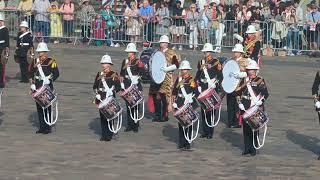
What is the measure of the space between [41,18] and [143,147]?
1645cm

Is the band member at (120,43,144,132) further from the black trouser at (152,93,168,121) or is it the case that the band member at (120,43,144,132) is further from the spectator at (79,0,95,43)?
the spectator at (79,0,95,43)

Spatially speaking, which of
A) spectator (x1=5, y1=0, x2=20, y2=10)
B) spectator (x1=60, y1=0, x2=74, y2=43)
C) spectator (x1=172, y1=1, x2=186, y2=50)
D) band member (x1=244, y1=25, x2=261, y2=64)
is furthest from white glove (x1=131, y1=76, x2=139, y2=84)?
spectator (x1=5, y1=0, x2=20, y2=10)

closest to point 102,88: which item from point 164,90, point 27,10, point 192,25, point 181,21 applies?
point 164,90

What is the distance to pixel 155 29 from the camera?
34469 millimetres

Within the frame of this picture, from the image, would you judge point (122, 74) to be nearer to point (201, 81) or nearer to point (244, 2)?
point (201, 81)

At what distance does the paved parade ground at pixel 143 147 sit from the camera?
682 inches

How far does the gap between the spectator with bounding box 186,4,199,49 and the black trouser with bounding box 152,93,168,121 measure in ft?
37.8

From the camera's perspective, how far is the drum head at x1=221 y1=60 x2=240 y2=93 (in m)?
20.9

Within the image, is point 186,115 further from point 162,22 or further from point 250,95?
point 162,22

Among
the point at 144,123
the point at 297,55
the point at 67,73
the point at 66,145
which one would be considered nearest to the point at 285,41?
the point at 297,55

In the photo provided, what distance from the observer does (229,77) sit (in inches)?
824

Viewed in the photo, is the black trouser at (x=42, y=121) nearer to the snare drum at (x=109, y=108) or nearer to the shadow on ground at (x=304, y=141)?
the snare drum at (x=109, y=108)

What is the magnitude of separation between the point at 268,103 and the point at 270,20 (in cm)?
882

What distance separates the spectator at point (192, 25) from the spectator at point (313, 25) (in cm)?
346
